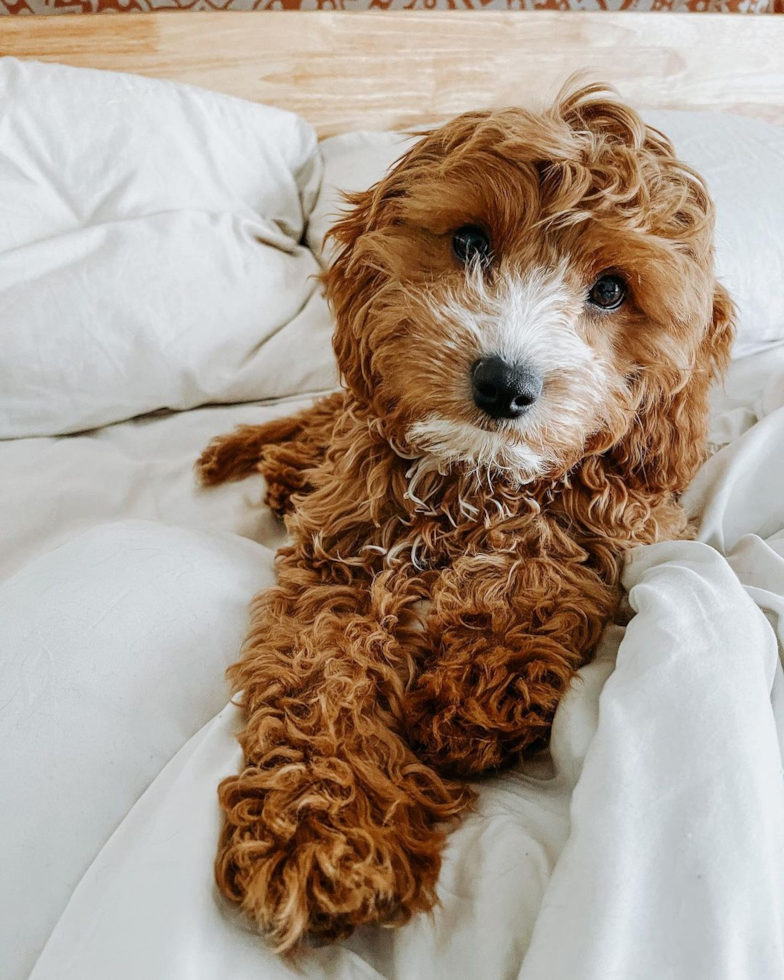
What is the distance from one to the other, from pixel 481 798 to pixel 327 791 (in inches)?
9.7

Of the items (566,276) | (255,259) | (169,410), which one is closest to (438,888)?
(566,276)

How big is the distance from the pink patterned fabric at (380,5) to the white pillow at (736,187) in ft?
1.63

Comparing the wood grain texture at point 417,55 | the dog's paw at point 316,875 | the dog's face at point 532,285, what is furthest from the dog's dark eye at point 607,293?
the wood grain texture at point 417,55

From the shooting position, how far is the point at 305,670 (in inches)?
45.0

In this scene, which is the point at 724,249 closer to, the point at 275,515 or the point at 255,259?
the point at 255,259

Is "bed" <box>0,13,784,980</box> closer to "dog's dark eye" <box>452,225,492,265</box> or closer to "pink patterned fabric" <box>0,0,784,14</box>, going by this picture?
"pink patterned fabric" <box>0,0,784,14</box>

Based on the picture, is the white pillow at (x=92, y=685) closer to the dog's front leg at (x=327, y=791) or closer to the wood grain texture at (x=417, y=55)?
the dog's front leg at (x=327, y=791)

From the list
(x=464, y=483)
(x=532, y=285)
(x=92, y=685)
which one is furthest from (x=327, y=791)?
(x=532, y=285)

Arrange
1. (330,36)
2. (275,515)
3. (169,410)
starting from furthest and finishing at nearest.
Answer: (330,36)
(169,410)
(275,515)

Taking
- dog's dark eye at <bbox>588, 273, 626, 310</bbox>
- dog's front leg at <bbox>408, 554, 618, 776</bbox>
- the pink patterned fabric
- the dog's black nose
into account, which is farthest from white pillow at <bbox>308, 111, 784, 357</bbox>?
dog's front leg at <bbox>408, 554, 618, 776</bbox>

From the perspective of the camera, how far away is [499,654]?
1.12 metres

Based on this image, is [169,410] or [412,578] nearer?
[412,578]

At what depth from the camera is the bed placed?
0.84m

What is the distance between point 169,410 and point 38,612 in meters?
1.05
